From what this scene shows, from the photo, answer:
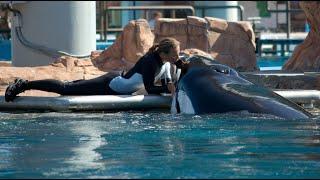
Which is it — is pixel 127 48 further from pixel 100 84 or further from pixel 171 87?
pixel 171 87

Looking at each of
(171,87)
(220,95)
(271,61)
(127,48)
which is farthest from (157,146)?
(271,61)

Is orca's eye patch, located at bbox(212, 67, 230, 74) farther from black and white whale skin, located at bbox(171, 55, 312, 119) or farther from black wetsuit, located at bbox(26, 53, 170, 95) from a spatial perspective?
black wetsuit, located at bbox(26, 53, 170, 95)

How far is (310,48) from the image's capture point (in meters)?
13.3

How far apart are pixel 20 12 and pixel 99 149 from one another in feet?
25.7

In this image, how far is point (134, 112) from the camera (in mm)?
9086

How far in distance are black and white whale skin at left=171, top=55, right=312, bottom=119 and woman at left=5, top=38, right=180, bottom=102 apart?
24 cm

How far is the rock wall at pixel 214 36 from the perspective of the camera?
13789 mm

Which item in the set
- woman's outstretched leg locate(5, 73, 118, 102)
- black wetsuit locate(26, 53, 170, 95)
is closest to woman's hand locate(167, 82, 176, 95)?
black wetsuit locate(26, 53, 170, 95)

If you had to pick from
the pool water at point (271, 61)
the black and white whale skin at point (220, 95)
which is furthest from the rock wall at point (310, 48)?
the pool water at point (271, 61)

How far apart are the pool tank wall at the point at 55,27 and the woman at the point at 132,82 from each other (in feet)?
13.2

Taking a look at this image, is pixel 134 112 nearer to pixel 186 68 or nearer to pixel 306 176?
pixel 186 68

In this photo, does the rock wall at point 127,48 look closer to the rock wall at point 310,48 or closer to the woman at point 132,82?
the rock wall at point 310,48

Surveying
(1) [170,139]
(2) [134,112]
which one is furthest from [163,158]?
(2) [134,112]

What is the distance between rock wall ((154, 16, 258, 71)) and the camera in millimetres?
13789
